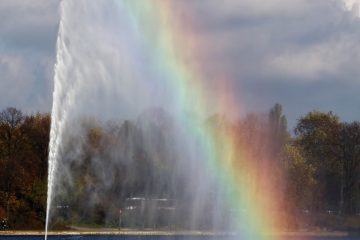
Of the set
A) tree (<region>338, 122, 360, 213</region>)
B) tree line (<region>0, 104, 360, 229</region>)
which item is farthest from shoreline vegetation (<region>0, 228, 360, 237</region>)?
tree (<region>338, 122, 360, 213</region>)

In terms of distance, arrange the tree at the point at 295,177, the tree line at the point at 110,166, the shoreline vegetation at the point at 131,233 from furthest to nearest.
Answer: the tree at the point at 295,177, the tree line at the point at 110,166, the shoreline vegetation at the point at 131,233

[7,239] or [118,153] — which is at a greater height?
[118,153]

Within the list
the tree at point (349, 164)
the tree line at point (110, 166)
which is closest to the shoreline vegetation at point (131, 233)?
the tree line at point (110, 166)

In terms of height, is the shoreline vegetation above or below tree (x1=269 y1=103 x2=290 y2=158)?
below

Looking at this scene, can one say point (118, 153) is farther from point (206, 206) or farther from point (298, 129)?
point (298, 129)

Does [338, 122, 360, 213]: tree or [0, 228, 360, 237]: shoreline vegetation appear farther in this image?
[338, 122, 360, 213]: tree

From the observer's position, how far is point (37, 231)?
308 feet

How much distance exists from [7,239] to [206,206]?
20.9 m

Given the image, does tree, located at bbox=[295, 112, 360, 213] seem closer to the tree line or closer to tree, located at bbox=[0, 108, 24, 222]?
the tree line

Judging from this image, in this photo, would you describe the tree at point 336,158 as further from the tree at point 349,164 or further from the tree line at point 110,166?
the tree line at point 110,166

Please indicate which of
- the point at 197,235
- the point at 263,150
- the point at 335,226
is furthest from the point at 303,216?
the point at 197,235

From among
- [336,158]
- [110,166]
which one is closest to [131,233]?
[110,166]

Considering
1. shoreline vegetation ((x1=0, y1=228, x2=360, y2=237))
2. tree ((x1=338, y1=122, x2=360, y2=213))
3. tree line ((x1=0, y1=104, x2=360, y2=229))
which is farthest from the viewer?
tree ((x1=338, y1=122, x2=360, y2=213))

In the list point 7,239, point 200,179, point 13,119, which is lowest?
point 7,239
